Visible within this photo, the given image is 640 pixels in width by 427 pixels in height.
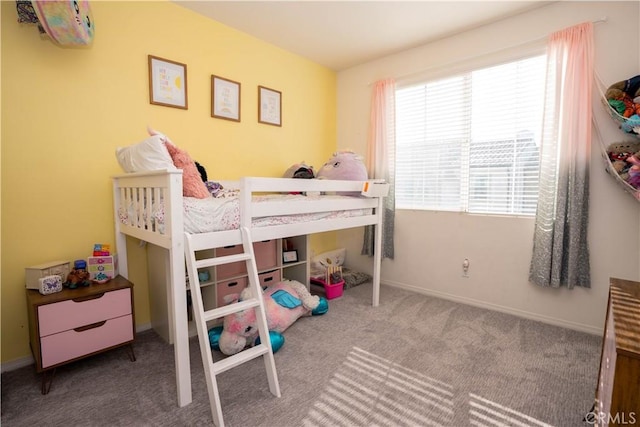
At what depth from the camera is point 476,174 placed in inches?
112

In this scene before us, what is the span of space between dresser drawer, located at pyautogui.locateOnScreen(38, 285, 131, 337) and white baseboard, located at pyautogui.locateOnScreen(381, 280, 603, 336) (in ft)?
8.23

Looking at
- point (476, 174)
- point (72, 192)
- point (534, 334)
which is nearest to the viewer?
point (72, 192)

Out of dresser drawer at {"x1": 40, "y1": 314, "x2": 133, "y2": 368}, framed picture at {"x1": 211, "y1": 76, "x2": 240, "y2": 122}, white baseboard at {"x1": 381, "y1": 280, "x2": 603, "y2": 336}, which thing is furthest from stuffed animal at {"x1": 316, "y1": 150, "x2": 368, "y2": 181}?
dresser drawer at {"x1": 40, "y1": 314, "x2": 133, "y2": 368}

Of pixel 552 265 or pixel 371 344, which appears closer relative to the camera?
pixel 371 344

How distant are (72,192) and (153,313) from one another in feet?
3.32

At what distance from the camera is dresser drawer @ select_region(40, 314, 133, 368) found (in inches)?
65.4

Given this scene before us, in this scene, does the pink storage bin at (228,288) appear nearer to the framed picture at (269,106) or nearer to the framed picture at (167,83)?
the framed picture at (167,83)

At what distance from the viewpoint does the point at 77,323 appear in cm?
174

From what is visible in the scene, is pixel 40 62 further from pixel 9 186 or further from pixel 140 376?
pixel 140 376

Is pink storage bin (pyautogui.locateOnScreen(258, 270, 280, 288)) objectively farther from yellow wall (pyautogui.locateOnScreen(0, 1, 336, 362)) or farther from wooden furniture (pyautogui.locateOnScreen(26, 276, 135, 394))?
wooden furniture (pyautogui.locateOnScreen(26, 276, 135, 394))

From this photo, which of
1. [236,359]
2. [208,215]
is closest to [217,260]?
[208,215]

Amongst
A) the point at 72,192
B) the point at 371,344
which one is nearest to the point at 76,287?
the point at 72,192

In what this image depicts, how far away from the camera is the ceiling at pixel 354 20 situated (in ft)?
7.86

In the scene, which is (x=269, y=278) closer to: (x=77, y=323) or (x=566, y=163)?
(x=77, y=323)
